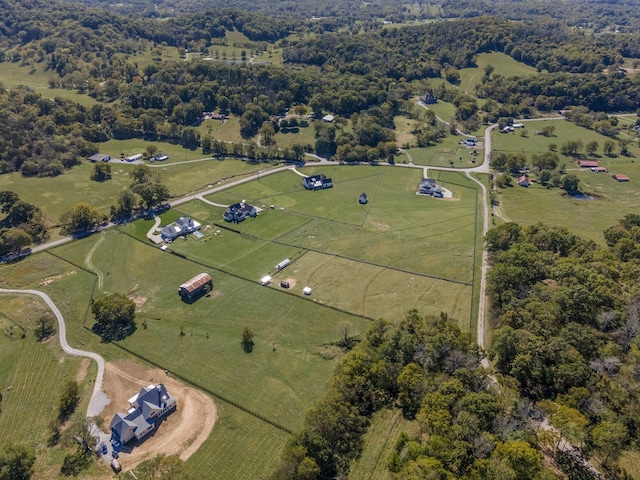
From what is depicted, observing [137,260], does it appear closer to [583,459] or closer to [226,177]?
[226,177]

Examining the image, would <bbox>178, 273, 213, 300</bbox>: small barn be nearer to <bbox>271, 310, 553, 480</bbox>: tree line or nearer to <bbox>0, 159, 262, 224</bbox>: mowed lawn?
<bbox>271, 310, 553, 480</bbox>: tree line

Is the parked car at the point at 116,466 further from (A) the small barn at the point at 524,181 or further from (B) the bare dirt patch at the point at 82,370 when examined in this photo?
(A) the small barn at the point at 524,181

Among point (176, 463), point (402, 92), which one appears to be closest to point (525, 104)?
point (402, 92)

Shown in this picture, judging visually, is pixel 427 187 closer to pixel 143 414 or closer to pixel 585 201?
pixel 585 201

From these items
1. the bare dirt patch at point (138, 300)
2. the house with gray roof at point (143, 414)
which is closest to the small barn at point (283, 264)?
the bare dirt patch at point (138, 300)

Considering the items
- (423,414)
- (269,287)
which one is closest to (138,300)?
(269,287)

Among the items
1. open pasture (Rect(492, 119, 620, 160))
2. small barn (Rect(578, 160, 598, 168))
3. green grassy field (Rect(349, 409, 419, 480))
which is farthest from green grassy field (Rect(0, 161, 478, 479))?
small barn (Rect(578, 160, 598, 168))
